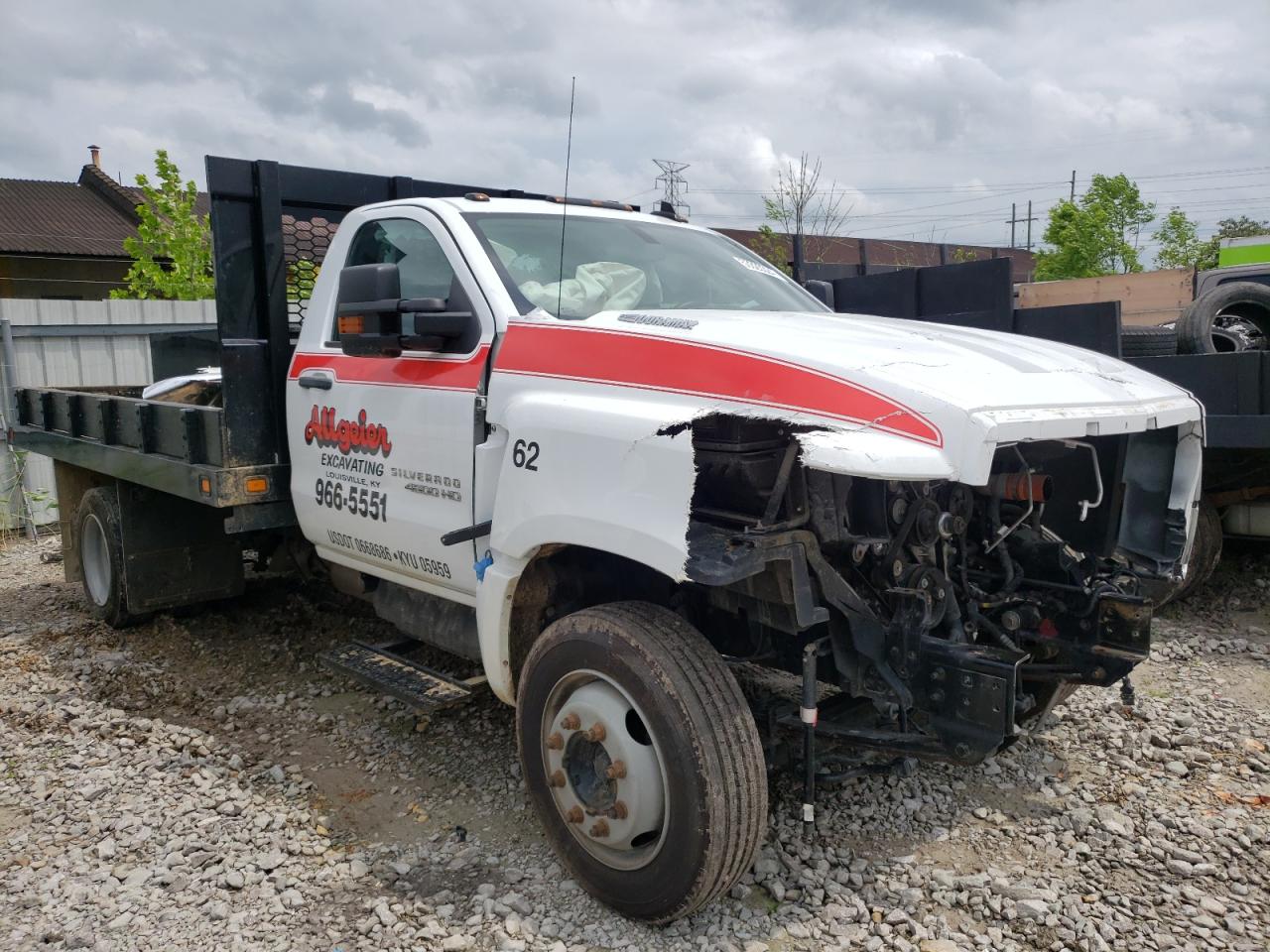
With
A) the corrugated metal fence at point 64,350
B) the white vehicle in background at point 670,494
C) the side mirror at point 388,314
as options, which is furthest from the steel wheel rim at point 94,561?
the side mirror at point 388,314

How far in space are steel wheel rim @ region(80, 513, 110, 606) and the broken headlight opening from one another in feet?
14.4

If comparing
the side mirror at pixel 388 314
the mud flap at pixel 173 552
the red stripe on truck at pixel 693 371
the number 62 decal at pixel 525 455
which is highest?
the side mirror at pixel 388 314

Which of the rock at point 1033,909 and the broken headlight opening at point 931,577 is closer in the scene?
the broken headlight opening at point 931,577

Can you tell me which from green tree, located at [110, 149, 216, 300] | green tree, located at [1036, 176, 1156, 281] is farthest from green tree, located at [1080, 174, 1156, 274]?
green tree, located at [110, 149, 216, 300]

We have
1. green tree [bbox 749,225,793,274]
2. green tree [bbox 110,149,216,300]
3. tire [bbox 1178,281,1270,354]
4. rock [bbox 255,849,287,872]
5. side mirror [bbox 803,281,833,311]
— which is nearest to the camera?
rock [bbox 255,849,287,872]

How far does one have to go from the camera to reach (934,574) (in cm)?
306

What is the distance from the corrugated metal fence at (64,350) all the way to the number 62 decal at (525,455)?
21.9 ft

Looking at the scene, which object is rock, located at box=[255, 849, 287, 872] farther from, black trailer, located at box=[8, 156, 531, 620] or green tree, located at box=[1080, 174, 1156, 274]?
green tree, located at box=[1080, 174, 1156, 274]

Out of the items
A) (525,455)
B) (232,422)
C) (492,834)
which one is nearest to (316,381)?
(232,422)

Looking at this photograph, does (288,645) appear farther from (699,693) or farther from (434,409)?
(699,693)

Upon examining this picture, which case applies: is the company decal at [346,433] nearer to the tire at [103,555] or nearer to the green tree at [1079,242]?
the tire at [103,555]

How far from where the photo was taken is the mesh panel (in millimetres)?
4898

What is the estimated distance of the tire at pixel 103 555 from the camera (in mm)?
5887

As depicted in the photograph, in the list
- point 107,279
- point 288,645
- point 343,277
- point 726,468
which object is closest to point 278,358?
point 343,277
